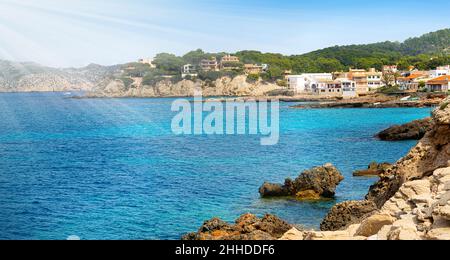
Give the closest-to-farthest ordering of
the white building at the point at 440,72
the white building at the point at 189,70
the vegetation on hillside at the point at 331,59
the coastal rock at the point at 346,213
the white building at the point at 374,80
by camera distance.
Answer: the coastal rock at the point at 346,213 → the white building at the point at 440,72 → the white building at the point at 374,80 → the vegetation on hillside at the point at 331,59 → the white building at the point at 189,70

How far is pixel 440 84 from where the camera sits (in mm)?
71625

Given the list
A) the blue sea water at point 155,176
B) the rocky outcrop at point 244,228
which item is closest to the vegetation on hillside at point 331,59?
the blue sea water at point 155,176

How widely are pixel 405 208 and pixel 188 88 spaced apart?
109 metres

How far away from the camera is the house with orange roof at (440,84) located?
70.5 m

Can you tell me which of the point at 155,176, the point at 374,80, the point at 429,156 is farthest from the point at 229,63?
the point at 429,156

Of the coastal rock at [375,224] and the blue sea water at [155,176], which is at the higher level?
the coastal rock at [375,224]

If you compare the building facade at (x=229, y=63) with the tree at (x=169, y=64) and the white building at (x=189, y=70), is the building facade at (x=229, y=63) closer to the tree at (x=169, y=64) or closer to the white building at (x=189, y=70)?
the white building at (x=189, y=70)

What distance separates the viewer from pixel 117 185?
2150 cm

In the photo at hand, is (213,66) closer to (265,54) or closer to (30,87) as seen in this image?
(265,54)

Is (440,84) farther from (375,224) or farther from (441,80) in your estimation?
(375,224)

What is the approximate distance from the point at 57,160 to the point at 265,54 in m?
103

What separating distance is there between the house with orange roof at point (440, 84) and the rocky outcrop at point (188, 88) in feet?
114
